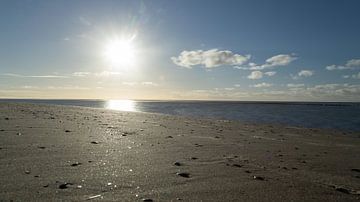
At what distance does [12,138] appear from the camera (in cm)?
1048

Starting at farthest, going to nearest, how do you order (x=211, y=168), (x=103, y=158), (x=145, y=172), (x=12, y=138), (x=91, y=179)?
(x=12, y=138)
(x=103, y=158)
(x=211, y=168)
(x=145, y=172)
(x=91, y=179)

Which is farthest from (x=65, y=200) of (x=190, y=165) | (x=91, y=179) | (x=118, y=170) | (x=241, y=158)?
(x=241, y=158)

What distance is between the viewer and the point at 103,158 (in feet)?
26.5

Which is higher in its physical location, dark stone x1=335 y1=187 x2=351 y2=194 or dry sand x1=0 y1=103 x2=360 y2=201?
dry sand x1=0 y1=103 x2=360 y2=201

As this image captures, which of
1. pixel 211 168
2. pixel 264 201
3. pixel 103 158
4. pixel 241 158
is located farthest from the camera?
pixel 241 158

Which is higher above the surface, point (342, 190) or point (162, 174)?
point (162, 174)

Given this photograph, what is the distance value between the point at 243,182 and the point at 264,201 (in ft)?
3.55

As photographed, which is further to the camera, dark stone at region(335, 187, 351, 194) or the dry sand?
dark stone at region(335, 187, 351, 194)

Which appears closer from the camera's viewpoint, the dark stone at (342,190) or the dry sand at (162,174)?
the dry sand at (162,174)

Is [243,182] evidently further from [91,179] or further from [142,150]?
[142,150]

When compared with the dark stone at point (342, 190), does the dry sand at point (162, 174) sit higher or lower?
higher

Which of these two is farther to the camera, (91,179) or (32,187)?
Result: (91,179)

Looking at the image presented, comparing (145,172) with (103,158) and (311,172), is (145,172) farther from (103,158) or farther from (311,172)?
(311,172)

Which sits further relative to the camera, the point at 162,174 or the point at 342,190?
the point at 162,174
